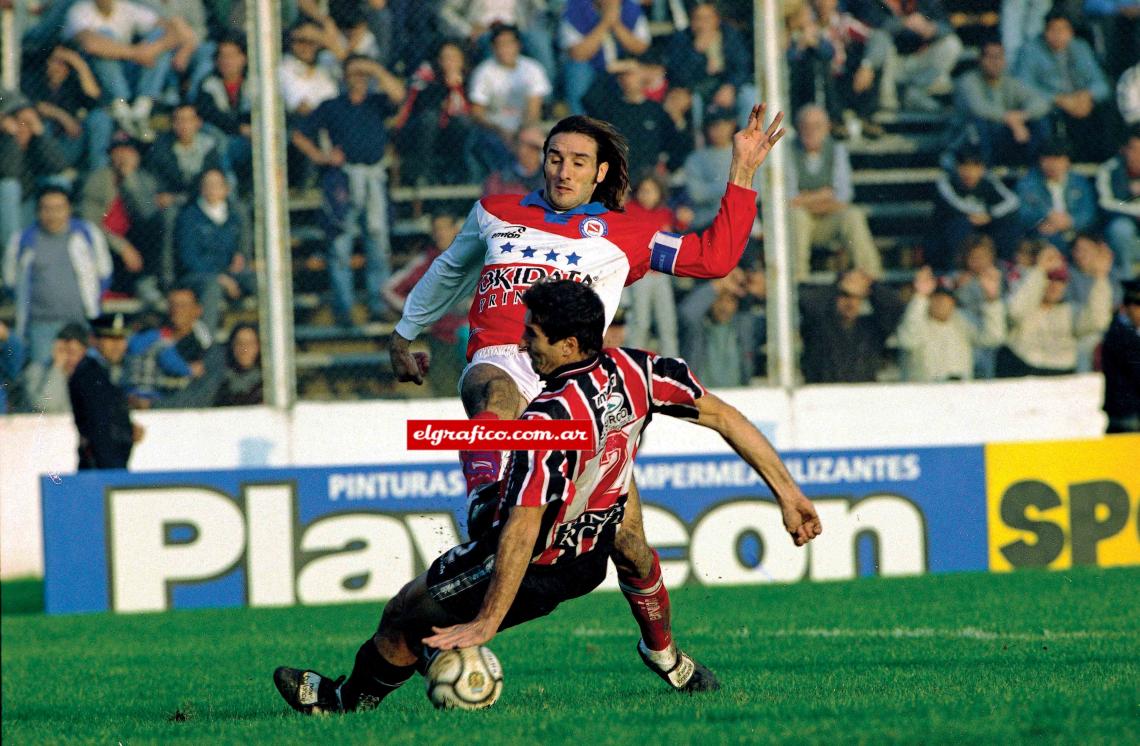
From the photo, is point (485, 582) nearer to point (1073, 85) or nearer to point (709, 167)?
point (709, 167)

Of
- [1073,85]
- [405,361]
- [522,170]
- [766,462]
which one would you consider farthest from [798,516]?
[1073,85]

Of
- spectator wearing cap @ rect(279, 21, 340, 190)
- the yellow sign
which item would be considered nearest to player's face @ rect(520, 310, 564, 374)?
the yellow sign

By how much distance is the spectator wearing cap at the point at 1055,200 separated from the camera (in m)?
15.0

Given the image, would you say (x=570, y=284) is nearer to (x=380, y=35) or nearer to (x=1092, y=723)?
(x=1092, y=723)

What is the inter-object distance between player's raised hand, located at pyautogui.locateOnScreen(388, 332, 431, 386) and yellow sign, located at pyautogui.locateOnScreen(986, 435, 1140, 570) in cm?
694

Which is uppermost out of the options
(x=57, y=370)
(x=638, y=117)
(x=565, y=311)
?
(x=638, y=117)

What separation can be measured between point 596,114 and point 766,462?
963 centimetres

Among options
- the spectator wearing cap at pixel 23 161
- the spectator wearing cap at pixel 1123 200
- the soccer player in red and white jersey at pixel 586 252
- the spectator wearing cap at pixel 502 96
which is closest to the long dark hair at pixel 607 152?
the soccer player in red and white jersey at pixel 586 252

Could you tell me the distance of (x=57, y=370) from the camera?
45.2 ft

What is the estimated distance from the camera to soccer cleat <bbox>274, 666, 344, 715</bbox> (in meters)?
6.00

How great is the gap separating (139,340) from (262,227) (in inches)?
55.6

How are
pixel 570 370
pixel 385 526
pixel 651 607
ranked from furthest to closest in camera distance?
pixel 385 526 → pixel 651 607 → pixel 570 370

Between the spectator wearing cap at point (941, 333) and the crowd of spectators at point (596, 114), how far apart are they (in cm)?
2

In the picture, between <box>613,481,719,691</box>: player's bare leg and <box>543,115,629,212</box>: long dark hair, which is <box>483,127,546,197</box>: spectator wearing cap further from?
<box>613,481,719,691</box>: player's bare leg
